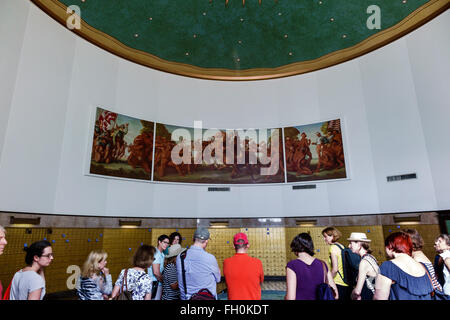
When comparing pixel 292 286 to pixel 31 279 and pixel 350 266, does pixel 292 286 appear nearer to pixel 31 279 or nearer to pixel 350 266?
pixel 350 266

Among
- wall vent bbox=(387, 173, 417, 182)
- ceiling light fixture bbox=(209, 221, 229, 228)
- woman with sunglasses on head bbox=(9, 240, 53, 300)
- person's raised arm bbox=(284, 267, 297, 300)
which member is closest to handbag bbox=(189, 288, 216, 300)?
person's raised arm bbox=(284, 267, 297, 300)

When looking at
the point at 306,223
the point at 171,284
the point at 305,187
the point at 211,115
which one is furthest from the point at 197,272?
the point at 211,115

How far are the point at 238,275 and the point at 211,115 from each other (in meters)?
11.9

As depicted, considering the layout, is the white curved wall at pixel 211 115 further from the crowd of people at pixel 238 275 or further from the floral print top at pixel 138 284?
the floral print top at pixel 138 284

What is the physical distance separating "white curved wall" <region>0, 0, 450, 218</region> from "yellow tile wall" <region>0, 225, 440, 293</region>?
2.54ft

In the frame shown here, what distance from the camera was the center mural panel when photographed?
12.9 m

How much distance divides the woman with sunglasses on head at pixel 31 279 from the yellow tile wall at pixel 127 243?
273 inches

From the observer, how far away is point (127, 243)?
1205cm

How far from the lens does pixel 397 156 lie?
1209 centimetres

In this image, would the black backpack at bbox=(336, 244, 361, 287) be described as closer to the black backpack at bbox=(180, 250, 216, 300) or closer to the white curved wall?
the black backpack at bbox=(180, 250, 216, 300)

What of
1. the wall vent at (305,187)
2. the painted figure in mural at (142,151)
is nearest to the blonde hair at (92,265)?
the painted figure in mural at (142,151)

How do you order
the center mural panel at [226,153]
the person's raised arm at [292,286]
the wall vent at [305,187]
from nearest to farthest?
the person's raised arm at [292,286]
the center mural panel at [226,153]
the wall vent at [305,187]

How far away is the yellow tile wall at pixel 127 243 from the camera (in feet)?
29.6

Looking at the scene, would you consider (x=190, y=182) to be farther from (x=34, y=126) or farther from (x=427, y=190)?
(x=427, y=190)
